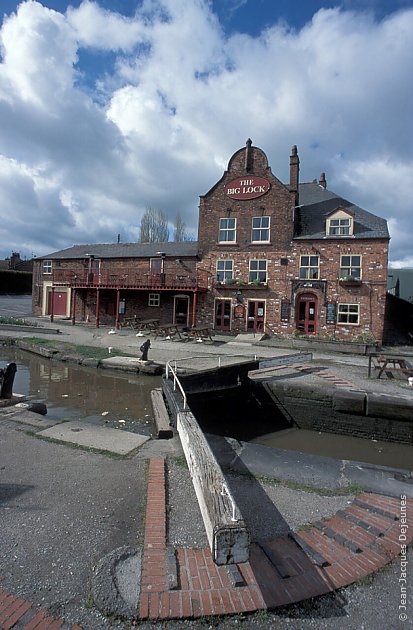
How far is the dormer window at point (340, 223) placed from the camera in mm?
20300

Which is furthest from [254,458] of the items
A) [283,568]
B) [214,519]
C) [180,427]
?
[214,519]

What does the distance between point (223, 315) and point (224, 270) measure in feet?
9.73

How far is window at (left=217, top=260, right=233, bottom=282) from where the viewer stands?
→ 75.3 feet

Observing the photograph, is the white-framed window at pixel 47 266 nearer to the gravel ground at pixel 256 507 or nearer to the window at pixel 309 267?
the window at pixel 309 267

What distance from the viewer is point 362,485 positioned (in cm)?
430

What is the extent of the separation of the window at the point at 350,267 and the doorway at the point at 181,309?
1012 cm

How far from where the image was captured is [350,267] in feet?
66.1

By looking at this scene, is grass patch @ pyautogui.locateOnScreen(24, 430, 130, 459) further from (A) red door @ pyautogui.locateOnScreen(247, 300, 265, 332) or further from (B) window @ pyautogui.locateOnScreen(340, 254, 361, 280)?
(B) window @ pyautogui.locateOnScreen(340, 254, 361, 280)

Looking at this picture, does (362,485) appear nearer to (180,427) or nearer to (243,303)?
(180,427)

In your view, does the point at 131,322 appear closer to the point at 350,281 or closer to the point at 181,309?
the point at 181,309

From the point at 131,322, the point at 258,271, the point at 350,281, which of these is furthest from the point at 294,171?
the point at 131,322

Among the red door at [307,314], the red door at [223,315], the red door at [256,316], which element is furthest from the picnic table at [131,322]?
the red door at [307,314]

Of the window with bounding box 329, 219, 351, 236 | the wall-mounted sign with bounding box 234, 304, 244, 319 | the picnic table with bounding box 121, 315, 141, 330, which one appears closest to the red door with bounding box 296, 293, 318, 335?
→ the wall-mounted sign with bounding box 234, 304, 244, 319

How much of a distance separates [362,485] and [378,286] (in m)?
17.5
